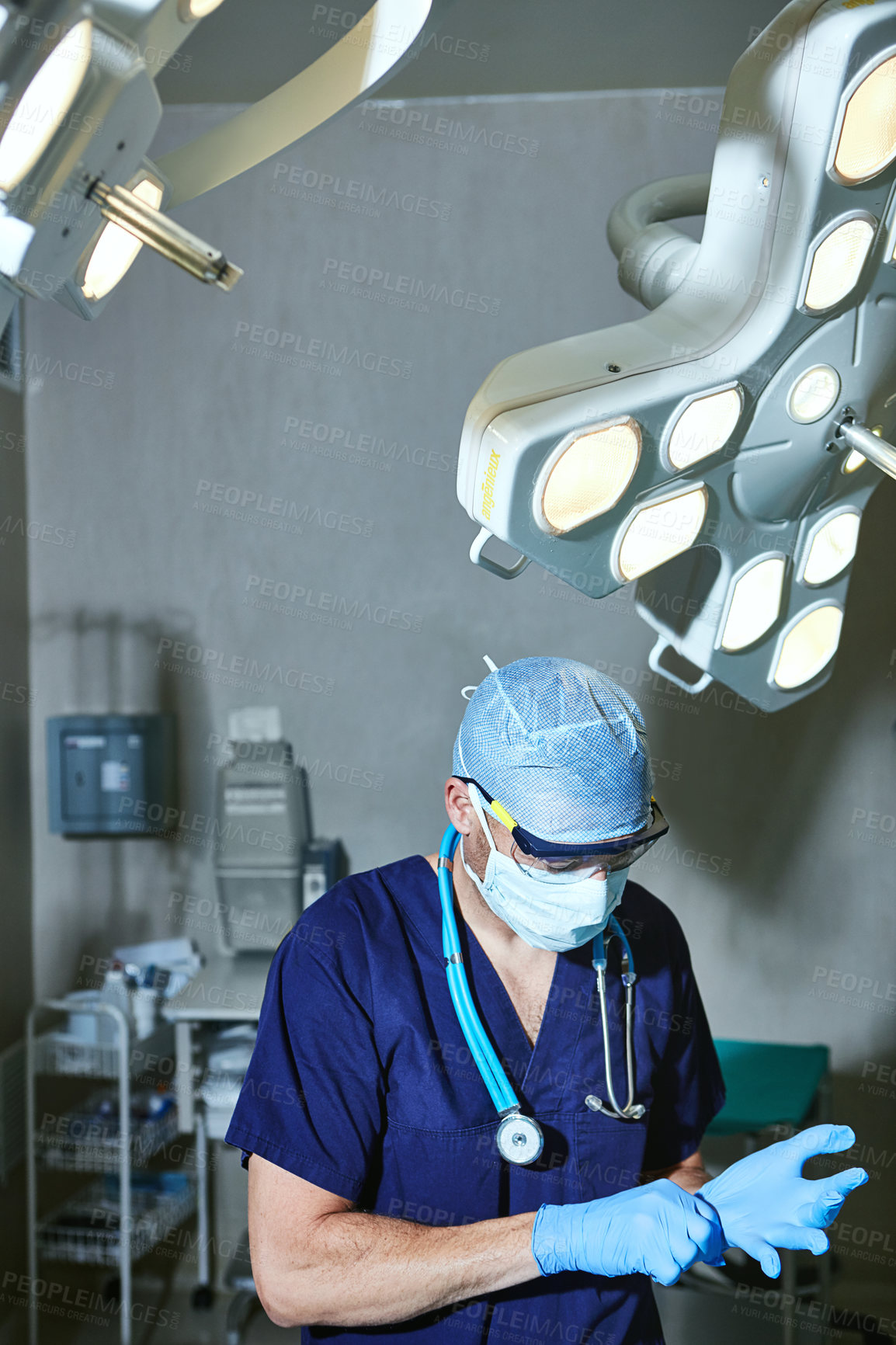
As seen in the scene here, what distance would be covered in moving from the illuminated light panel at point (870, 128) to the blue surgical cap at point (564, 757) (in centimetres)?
62

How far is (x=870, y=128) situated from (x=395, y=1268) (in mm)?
1299

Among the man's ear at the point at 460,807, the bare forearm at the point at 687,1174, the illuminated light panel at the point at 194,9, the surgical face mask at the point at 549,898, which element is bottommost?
the bare forearm at the point at 687,1174

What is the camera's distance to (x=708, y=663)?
141 cm

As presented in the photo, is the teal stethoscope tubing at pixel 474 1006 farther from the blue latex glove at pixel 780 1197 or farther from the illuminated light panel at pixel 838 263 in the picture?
the illuminated light panel at pixel 838 263

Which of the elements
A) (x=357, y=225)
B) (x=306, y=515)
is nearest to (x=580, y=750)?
(x=306, y=515)

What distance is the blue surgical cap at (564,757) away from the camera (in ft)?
3.94

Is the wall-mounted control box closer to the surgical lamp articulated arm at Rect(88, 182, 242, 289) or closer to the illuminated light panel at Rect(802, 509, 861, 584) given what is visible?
the illuminated light panel at Rect(802, 509, 861, 584)

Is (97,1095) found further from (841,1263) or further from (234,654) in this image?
(841,1263)

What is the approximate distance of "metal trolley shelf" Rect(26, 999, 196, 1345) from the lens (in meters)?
2.57

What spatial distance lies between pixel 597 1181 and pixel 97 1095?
2140 mm

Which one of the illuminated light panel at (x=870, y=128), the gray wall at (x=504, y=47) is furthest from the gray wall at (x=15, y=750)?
the illuminated light panel at (x=870, y=128)

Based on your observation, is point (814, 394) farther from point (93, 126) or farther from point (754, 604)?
point (93, 126)

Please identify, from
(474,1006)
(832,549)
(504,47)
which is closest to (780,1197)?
(474,1006)

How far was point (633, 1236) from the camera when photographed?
1.08 meters
